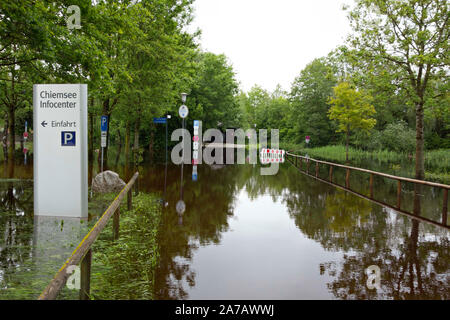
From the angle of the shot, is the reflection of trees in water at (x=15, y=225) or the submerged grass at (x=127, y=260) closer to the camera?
the submerged grass at (x=127, y=260)

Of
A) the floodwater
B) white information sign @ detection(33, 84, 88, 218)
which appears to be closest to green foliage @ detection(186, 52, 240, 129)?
the floodwater

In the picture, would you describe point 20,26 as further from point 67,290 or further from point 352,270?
point 352,270

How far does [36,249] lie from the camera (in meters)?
6.80

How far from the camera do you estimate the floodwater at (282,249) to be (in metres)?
5.27

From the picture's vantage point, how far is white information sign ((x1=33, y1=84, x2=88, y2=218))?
626 cm

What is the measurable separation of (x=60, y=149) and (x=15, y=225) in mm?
3491

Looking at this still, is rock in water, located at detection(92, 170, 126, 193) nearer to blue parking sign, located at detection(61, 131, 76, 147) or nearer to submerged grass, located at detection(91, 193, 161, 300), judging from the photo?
submerged grass, located at detection(91, 193, 161, 300)

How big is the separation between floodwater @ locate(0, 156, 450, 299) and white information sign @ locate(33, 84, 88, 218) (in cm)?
88

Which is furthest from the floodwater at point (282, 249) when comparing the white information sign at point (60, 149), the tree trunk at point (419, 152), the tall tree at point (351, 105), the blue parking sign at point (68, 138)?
the tall tree at point (351, 105)

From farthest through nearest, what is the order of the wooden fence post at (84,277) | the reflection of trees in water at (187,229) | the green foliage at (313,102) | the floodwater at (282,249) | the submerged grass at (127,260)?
the green foliage at (313,102), the reflection of trees in water at (187,229), the floodwater at (282,249), the submerged grass at (127,260), the wooden fence post at (84,277)

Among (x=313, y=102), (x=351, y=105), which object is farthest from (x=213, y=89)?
(x=313, y=102)

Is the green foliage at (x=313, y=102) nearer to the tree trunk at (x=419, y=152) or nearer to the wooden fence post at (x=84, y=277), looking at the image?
the tree trunk at (x=419, y=152)

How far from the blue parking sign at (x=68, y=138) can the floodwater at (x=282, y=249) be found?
1.86m
